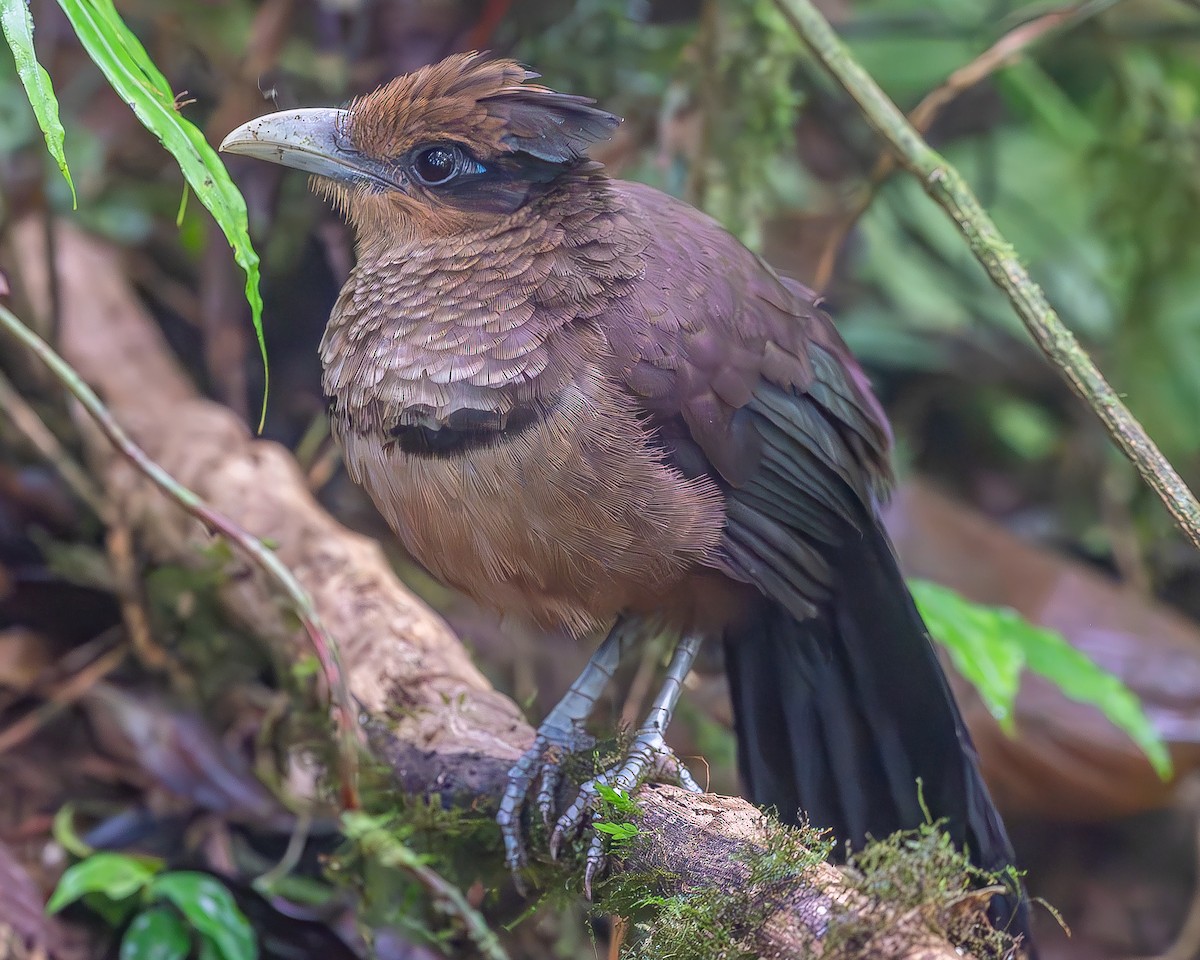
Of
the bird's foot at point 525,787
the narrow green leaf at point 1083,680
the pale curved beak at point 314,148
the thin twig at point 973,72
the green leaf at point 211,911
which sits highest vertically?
the thin twig at point 973,72

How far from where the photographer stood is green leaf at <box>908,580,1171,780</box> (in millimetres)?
2826

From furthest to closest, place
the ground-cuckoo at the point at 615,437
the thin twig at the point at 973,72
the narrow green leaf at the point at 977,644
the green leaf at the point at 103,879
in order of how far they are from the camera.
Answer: the thin twig at the point at 973,72 < the narrow green leaf at the point at 977,644 < the green leaf at the point at 103,879 < the ground-cuckoo at the point at 615,437

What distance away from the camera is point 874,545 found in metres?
2.39

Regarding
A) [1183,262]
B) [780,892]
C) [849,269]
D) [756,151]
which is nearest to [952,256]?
[849,269]

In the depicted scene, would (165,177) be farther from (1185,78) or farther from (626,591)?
(1185,78)

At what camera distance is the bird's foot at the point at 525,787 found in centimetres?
226

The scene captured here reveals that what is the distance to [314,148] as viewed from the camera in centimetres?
241

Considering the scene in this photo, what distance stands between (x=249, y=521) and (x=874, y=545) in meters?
1.54

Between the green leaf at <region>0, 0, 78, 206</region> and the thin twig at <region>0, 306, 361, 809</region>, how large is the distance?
2.98 feet

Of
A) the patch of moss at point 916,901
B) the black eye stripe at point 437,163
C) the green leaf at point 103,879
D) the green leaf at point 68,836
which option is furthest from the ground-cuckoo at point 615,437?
the green leaf at point 68,836

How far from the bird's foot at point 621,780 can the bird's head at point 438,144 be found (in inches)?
40.0

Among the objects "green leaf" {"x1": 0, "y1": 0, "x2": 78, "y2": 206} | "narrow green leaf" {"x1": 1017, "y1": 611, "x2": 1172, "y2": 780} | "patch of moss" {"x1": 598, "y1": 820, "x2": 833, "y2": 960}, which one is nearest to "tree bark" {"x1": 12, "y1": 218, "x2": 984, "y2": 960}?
"patch of moss" {"x1": 598, "y1": 820, "x2": 833, "y2": 960}

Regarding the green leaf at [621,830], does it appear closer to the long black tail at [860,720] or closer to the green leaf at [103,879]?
the long black tail at [860,720]

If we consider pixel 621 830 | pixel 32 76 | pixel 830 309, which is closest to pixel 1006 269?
pixel 621 830
